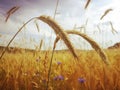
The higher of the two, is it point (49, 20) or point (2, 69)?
point (49, 20)

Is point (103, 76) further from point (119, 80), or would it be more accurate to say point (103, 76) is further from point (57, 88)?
point (57, 88)

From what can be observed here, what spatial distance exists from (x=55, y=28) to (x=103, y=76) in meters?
0.45

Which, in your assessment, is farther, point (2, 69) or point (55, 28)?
point (2, 69)

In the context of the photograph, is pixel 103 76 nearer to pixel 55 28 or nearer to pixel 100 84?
pixel 100 84

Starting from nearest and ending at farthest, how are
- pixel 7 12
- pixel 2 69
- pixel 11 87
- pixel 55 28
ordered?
pixel 55 28
pixel 11 87
pixel 7 12
pixel 2 69

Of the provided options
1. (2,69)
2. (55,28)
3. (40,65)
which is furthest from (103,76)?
(2,69)

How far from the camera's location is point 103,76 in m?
1.10

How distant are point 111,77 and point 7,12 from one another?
2.74 feet

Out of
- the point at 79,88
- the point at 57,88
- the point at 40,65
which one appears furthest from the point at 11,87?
the point at 40,65

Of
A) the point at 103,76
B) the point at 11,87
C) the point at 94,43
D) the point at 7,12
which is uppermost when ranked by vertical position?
the point at 7,12

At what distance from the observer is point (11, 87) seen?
1.22 metres

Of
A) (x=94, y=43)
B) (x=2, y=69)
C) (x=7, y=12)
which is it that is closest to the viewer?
(x=94, y=43)

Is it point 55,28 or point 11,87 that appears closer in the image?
point 55,28

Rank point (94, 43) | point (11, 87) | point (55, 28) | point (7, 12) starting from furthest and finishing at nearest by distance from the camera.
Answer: point (7, 12), point (11, 87), point (94, 43), point (55, 28)
